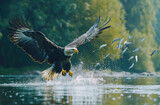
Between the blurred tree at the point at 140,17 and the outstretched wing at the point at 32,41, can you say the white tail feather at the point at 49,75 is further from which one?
the blurred tree at the point at 140,17

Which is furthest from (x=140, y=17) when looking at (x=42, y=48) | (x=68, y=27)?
(x=42, y=48)

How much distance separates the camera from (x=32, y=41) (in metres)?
16.8

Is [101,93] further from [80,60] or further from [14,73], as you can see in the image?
[80,60]

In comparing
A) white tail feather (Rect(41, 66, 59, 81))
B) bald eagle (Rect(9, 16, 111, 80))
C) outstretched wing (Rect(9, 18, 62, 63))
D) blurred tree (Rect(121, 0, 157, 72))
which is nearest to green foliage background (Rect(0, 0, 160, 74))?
blurred tree (Rect(121, 0, 157, 72))

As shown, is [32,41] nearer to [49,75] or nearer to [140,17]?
[49,75]

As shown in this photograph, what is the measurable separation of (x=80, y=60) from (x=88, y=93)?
64.0 ft

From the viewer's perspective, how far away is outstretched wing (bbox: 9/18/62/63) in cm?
1634

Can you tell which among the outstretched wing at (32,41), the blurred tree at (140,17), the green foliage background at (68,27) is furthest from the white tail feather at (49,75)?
the blurred tree at (140,17)

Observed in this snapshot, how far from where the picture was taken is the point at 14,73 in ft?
106

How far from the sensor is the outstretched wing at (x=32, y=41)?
16.3 m

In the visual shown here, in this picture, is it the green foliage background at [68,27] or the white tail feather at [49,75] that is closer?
the white tail feather at [49,75]

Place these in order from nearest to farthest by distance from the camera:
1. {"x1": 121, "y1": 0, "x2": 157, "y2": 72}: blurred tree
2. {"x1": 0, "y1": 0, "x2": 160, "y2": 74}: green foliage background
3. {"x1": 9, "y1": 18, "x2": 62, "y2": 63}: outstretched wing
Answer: {"x1": 9, "y1": 18, "x2": 62, "y2": 63}: outstretched wing
{"x1": 0, "y1": 0, "x2": 160, "y2": 74}: green foliage background
{"x1": 121, "y1": 0, "x2": 157, "y2": 72}: blurred tree

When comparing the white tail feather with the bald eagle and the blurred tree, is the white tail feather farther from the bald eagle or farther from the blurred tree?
the blurred tree

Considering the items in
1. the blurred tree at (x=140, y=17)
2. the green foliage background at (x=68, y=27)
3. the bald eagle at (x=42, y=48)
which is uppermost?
the blurred tree at (x=140, y=17)
